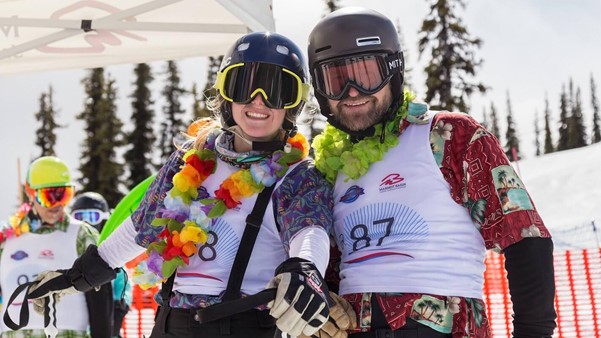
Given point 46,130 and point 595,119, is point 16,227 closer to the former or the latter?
point 46,130

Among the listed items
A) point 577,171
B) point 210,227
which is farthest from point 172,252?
point 577,171

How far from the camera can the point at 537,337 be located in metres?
2.06

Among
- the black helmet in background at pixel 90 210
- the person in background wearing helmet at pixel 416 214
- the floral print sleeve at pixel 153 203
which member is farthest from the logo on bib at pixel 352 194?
the black helmet in background at pixel 90 210

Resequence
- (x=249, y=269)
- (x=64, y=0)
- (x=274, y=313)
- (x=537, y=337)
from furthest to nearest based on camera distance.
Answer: (x=64, y=0), (x=249, y=269), (x=537, y=337), (x=274, y=313)

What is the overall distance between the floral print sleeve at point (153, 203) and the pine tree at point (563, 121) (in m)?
74.1

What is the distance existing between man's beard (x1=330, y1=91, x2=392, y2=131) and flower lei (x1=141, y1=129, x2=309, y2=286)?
0.90 ft

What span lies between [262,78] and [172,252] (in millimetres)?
746

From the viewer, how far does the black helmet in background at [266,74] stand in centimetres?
266

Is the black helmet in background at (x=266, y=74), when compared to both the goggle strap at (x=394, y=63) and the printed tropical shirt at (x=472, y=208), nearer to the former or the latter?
the goggle strap at (x=394, y=63)

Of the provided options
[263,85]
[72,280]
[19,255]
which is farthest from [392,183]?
[19,255]

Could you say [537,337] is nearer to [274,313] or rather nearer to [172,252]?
[274,313]

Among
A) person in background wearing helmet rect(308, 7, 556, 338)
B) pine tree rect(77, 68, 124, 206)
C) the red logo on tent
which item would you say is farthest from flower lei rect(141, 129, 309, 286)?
pine tree rect(77, 68, 124, 206)

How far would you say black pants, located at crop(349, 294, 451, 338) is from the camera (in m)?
2.22

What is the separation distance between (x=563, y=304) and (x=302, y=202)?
6901 millimetres
